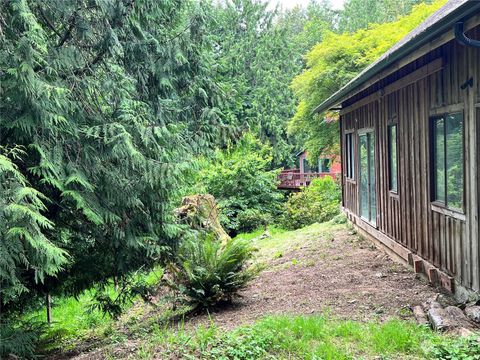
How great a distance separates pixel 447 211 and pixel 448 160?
0.64 meters

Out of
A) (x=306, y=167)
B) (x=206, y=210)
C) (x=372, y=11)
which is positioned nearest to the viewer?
(x=206, y=210)

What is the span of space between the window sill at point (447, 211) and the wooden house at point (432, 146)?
1cm

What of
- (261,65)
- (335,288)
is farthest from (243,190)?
(335,288)

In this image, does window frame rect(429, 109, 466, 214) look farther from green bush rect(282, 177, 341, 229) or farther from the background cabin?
the background cabin

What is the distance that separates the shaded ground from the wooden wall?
22.9 inches

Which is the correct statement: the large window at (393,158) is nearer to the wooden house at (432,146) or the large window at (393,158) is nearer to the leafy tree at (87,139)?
the wooden house at (432,146)

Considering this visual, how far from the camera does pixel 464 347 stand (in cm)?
388

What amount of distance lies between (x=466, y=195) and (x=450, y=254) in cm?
94

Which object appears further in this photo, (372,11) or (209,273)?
(372,11)

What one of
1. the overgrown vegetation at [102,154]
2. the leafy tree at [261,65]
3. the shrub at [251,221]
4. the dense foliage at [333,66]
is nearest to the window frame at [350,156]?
the dense foliage at [333,66]

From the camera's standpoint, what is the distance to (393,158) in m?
8.45

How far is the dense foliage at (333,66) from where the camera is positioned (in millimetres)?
17422

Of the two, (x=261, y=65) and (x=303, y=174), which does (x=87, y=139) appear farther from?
(x=261, y=65)

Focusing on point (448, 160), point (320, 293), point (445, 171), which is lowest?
point (320, 293)
